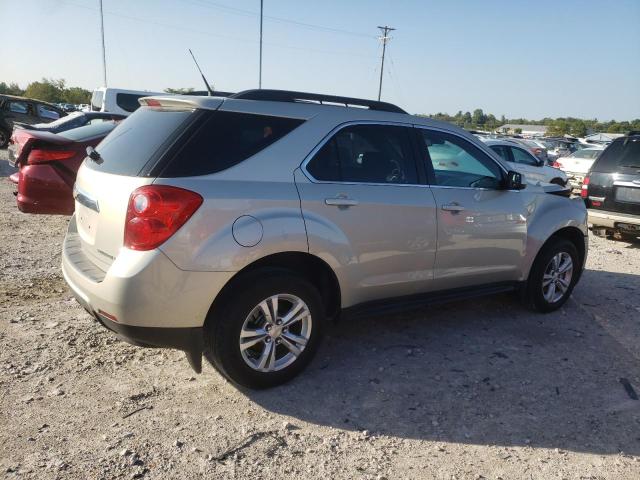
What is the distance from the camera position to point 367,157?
3.79 m

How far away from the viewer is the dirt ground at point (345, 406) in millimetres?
2760

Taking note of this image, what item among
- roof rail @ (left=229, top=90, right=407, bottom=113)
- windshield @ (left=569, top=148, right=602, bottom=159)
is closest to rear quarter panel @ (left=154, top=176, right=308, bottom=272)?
roof rail @ (left=229, top=90, right=407, bottom=113)

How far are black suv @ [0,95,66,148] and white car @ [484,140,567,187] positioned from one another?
15287 mm

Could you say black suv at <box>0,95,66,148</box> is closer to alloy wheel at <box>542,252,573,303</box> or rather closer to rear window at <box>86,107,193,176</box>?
rear window at <box>86,107,193,176</box>

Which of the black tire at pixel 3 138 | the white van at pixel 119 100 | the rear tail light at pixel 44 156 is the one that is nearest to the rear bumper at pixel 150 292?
the rear tail light at pixel 44 156

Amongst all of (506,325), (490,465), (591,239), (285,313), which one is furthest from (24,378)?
(591,239)

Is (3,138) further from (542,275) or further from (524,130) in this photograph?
(524,130)

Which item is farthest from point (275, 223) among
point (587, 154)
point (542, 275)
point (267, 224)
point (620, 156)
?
point (587, 154)

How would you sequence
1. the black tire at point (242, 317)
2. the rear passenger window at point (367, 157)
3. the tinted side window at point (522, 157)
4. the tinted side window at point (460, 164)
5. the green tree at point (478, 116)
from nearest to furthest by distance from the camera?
the black tire at point (242, 317)
the rear passenger window at point (367, 157)
the tinted side window at point (460, 164)
the tinted side window at point (522, 157)
the green tree at point (478, 116)

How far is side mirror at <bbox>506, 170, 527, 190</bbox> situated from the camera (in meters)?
4.49

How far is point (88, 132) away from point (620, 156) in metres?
7.46

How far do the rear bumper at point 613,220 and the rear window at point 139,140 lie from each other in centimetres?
688

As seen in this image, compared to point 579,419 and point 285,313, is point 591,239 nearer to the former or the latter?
point 579,419

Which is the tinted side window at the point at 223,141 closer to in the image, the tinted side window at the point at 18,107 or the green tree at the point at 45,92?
the tinted side window at the point at 18,107
